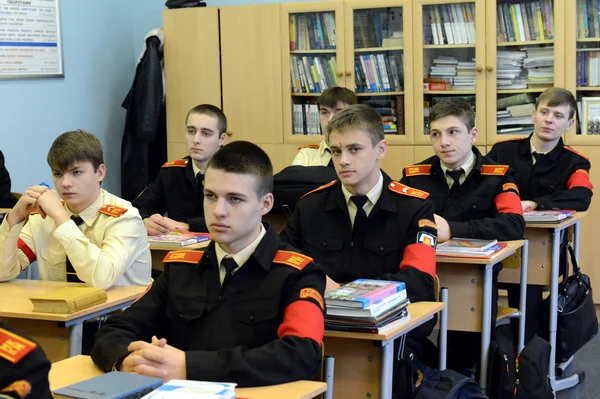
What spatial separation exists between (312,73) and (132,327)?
4.01m

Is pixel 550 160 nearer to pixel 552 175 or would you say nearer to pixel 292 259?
pixel 552 175

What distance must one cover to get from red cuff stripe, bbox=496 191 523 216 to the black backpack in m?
0.77

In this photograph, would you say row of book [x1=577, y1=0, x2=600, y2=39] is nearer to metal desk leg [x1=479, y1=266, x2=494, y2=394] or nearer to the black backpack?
the black backpack

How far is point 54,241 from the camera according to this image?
3252 millimetres

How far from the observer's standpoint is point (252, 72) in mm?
6164

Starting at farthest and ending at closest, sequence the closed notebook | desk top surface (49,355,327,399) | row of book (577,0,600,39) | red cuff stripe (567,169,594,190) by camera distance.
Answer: row of book (577,0,600,39) < red cuff stripe (567,169,594,190) < the closed notebook < desk top surface (49,355,327,399)

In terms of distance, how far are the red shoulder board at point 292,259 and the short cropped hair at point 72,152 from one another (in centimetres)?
118

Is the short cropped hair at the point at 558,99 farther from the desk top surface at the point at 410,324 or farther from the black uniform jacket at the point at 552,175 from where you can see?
the desk top surface at the point at 410,324

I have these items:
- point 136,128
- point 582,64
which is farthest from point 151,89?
point 582,64

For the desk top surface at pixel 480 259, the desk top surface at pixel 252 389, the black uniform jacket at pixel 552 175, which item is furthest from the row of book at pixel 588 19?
the desk top surface at pixel 252 389

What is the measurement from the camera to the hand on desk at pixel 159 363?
2.01m

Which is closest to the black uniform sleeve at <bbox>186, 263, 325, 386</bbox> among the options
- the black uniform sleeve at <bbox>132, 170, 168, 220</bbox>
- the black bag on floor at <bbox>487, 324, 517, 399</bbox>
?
the black bag on floor at <bbox>487, 324, 517, 399</bbox>

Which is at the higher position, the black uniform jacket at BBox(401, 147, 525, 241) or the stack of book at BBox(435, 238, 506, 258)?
the black uniform jacket at BBox(401, 147, 525, 241)

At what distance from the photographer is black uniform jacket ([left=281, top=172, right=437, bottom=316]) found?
9.80ft
